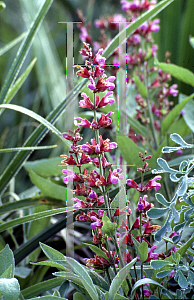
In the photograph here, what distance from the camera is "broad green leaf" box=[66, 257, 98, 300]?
0.28 metres

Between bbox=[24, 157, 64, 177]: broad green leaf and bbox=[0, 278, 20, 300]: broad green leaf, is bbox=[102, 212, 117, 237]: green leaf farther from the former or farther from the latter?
bbox=[24, 157, 64, 177]: broad green leaf

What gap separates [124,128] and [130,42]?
0.36 meters

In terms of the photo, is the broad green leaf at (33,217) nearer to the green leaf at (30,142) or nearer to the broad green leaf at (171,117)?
the green leaf at (30,142)

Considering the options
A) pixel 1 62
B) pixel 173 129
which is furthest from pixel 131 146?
pixel 1 62

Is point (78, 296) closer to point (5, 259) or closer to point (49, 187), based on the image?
point (5, 259)

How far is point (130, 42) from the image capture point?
74 centimetres

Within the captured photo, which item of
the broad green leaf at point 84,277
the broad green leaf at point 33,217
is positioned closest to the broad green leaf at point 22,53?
the broad green leaf at point 33,217

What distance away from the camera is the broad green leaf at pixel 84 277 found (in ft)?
0.93

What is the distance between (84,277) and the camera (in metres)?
0.30

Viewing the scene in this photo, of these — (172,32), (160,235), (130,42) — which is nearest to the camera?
(160,235)

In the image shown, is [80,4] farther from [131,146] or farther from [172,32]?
[131,146]

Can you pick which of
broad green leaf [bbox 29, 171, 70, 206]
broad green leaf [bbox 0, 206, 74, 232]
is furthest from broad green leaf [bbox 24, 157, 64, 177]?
broad green leaf [bbox 0, 206, 74, 232]

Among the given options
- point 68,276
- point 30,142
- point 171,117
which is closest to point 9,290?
point 68,276

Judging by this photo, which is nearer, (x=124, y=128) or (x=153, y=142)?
(x=124, y=128)
